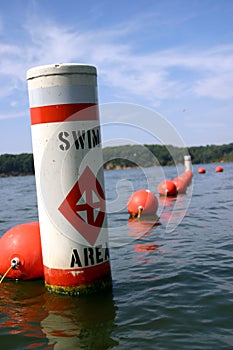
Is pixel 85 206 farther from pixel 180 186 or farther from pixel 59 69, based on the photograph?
pixel 180 186

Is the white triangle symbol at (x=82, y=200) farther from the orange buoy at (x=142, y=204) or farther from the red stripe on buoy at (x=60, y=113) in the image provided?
the orange buoy at (x=142, y=204)

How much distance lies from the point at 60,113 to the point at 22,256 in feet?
7.93

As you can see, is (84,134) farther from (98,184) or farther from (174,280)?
(174,280)

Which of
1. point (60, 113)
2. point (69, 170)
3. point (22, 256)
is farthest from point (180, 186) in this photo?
point (60, 113)

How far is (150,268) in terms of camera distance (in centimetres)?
778

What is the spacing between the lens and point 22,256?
660 centimetres

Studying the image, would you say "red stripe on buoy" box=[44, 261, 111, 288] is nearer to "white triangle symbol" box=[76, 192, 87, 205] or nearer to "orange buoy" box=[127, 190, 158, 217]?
"white triangle symbol" box=[76, 192, 87, 205]

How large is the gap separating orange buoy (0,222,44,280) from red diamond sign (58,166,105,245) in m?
1.16

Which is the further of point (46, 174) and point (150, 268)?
point (150, 268)

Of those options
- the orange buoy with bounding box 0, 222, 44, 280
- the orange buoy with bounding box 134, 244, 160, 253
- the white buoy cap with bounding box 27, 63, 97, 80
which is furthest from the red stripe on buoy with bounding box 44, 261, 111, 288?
the orange buoy with bounding box 134, 244, 160, 253

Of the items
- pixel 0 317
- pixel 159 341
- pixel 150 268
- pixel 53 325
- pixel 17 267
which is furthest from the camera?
pixel 150 268

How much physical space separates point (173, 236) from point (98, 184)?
553 cm

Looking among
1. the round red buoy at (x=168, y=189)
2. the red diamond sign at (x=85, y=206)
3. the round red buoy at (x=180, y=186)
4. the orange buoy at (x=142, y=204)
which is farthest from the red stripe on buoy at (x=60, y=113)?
the round red buoy at (x=180, y=186)

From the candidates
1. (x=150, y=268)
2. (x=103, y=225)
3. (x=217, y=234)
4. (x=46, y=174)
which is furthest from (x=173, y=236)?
(x=46, y=174)
